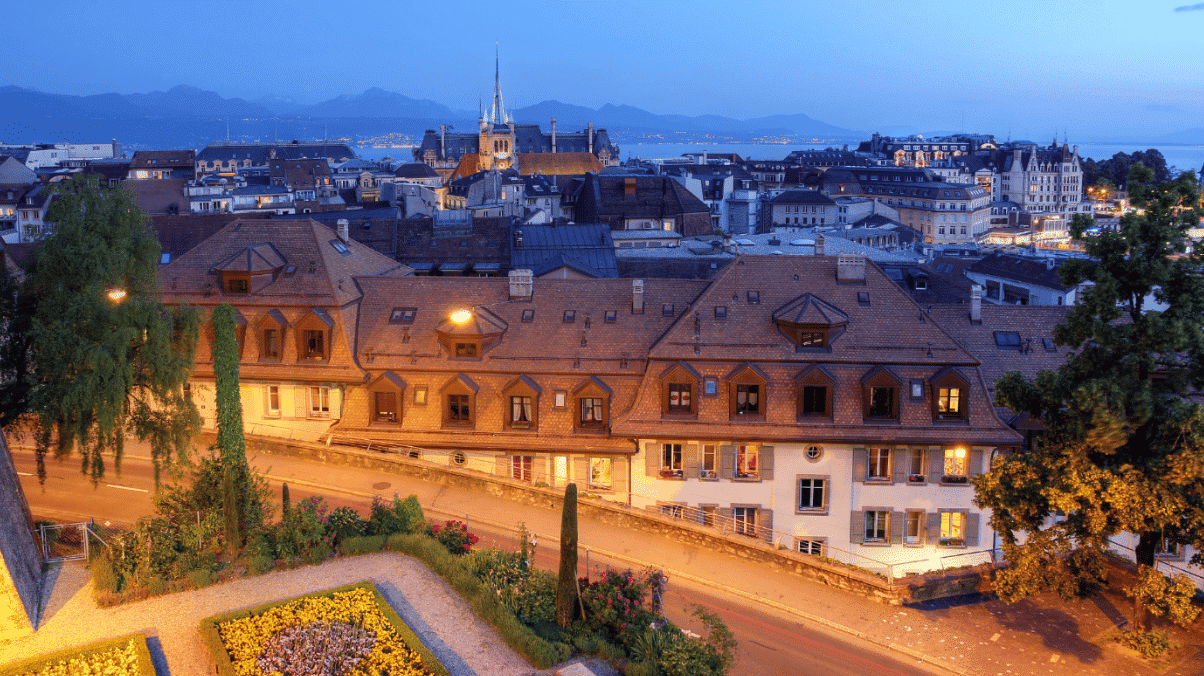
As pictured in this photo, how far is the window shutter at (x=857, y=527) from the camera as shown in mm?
38250

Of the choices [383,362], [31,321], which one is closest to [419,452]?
[383,362]

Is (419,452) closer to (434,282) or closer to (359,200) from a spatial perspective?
(434,282)

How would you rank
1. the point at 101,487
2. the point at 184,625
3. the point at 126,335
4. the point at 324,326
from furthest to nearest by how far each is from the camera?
the point at 324,326 < the point at 101,487 < the point at 126,335 < the point at 184,625

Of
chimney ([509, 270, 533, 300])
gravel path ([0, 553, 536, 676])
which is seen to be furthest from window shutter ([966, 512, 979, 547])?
gravel path ([0, 553, 536, 676])

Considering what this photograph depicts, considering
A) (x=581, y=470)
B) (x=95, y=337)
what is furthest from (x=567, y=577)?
(x=95, y=337)

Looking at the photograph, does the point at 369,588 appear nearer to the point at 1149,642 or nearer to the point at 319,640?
the point at 319,640

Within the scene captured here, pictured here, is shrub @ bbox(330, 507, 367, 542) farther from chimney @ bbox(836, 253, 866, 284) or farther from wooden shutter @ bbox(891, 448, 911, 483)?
chimney @ bbox(836, 253, 866, 284)

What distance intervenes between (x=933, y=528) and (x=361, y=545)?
22.2 m

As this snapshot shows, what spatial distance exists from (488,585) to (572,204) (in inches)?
4633

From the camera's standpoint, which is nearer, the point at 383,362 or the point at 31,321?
the point at 31,321

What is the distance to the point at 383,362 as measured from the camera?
41.3 m

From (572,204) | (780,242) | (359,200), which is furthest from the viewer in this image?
(359,200)

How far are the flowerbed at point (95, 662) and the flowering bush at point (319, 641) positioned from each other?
1.83 m

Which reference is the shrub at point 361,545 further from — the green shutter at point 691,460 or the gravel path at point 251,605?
the green shutter at point 691,460
